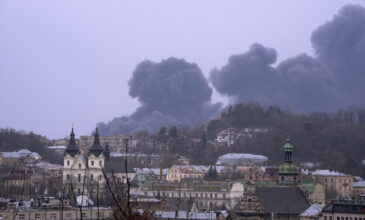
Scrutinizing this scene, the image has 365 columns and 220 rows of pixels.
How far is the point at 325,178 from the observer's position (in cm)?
10925

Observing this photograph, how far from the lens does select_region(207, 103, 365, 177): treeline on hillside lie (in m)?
131

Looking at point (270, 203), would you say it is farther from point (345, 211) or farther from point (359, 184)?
point (359, 184)

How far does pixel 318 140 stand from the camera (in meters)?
143

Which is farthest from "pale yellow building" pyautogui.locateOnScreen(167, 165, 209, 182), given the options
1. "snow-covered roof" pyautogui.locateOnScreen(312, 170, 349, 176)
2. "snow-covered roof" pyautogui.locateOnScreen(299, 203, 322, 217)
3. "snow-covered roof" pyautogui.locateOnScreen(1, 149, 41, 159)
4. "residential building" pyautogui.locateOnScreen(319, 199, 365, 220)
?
"residential building" pyautogui.locateOnScreen(319, 199, 365, 220)

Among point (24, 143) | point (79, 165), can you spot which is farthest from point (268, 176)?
point (24, 143)

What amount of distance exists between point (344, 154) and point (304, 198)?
77973mm

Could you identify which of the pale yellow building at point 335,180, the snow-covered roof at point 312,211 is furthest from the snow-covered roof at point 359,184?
the snow-covered roof at point 312,211

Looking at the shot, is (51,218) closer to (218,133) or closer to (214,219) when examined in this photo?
(214,219)

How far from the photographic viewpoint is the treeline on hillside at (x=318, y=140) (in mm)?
130875

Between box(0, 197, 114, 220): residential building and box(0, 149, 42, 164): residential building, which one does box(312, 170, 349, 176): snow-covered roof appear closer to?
box(0, 149, 42, 164): residential building

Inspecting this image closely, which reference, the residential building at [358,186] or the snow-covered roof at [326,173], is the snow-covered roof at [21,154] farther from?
the residential building at [358,186]

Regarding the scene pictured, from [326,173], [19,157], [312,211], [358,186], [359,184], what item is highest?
[19,157]

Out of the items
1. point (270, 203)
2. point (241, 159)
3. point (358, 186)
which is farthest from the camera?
point (241, 159)

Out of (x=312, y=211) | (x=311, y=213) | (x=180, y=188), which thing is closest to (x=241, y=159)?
(x=312, y=211)
